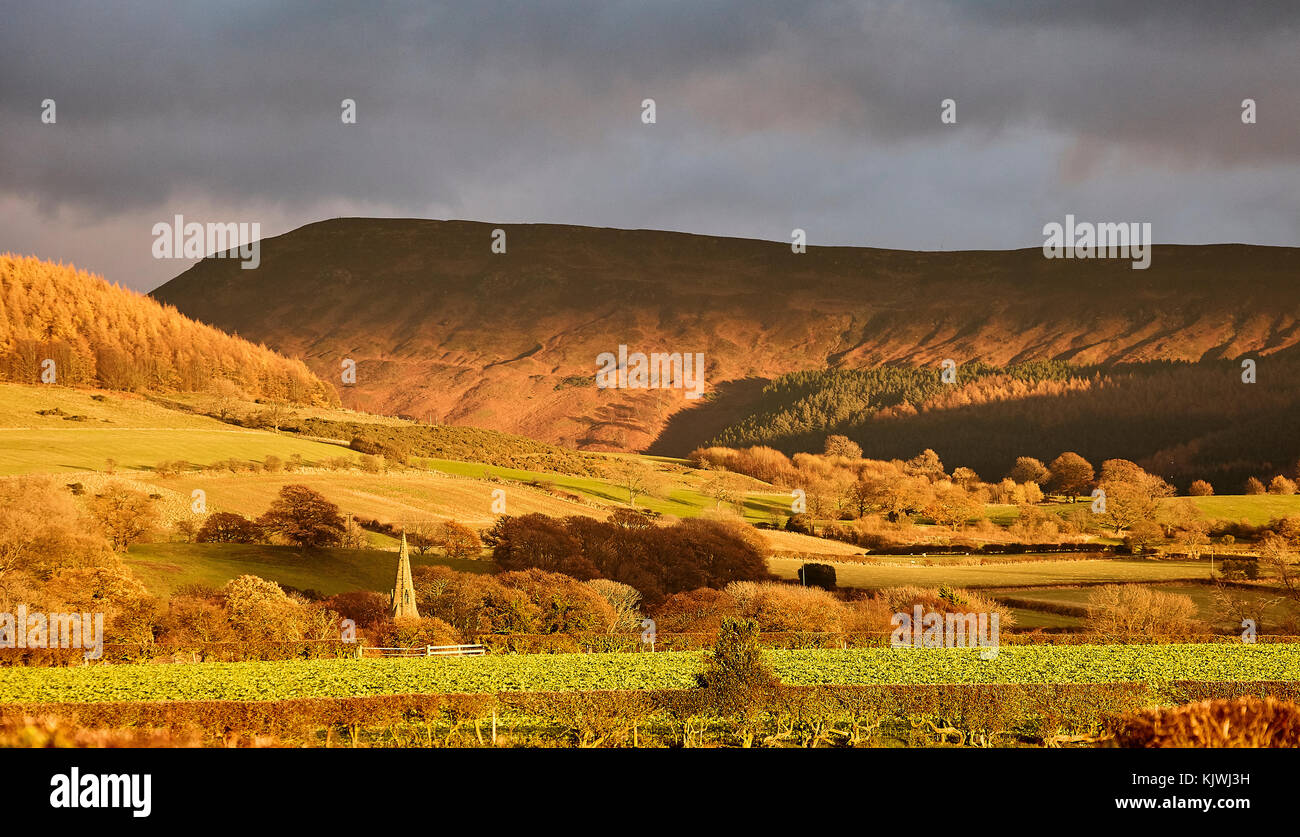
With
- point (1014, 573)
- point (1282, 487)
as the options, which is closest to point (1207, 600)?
point (1014, 573)

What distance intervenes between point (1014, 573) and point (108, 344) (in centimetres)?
10022

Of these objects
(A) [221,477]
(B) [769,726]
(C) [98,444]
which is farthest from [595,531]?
(B) [769,726]

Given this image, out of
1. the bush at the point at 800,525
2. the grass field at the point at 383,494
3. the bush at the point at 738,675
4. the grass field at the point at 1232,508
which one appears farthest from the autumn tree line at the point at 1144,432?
the bush at the point at 738,675

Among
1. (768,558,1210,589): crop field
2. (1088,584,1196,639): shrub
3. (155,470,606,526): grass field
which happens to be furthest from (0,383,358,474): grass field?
(1088,584,1196,639): shrub

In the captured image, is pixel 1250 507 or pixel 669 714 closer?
pixel 669 714

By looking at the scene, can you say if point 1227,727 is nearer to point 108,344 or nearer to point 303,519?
point 303,519

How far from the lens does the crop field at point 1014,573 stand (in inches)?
3022

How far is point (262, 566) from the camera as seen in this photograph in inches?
2359

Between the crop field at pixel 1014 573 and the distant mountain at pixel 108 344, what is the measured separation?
77984 millimetres

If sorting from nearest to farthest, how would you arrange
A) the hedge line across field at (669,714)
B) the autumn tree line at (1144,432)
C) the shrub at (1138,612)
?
the hedge line across field at (669,714)
the shrub at (1138,612)
the autumn tree line at (1144,432)

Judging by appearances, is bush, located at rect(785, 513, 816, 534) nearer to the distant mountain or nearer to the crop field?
the crop field

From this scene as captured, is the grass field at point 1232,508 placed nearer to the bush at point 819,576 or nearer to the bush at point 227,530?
the bush at point 819,576

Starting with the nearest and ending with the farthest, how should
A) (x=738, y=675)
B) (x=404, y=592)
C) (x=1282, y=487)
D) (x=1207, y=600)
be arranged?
(x=738, y=675) < (x=404, y=592) < (x=1207, y=600) < (x=1282, y=487)
